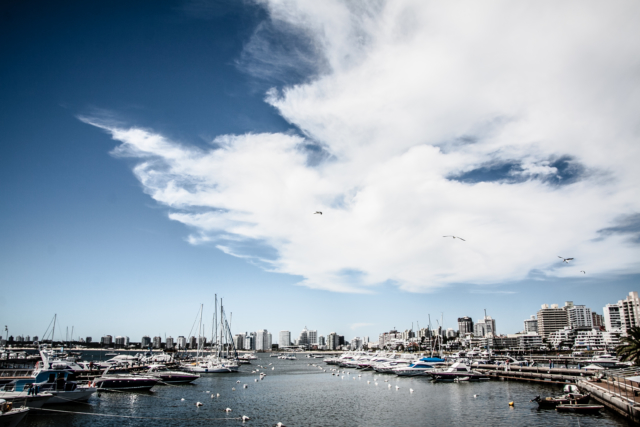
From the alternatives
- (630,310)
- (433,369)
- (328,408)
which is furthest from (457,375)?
(630,310)

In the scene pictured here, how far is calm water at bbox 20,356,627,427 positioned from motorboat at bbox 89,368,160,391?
157 centimetres

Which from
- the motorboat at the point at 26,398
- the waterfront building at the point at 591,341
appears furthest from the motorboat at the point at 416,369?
the waterfront building at the point at 591,341

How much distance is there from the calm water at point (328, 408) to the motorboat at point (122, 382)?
1571 mm

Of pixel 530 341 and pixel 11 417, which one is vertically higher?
pixel 11 417

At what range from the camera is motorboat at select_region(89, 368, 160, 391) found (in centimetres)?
5584

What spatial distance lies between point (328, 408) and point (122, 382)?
1307 inches

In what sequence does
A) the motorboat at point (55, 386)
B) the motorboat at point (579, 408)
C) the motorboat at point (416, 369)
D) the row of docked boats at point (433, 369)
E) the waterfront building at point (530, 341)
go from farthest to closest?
1. the waterfront building at point (530, 341)
2. the motorboat at point (416, 369)
3. the row of docked boats at point (433, 369)
4. the motorboat at point (55, 386)
5. the motorboat at point (579, 408)

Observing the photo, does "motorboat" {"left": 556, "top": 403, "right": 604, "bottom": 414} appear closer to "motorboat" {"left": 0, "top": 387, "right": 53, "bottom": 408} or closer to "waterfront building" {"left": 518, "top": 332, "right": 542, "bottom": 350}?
"motorboat" {"left": 0, "top": 387, "right": 53, "bottom": 408}

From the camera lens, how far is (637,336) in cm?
5212

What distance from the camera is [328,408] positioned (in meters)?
46.0

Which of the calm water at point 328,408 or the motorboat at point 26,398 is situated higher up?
the motorboat at point 26,398

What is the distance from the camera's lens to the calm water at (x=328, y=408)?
37750 mm

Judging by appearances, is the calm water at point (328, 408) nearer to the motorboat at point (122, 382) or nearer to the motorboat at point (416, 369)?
the motorboat at point (122, 382)

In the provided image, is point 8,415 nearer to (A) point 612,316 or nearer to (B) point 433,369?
(B) point 433,369
